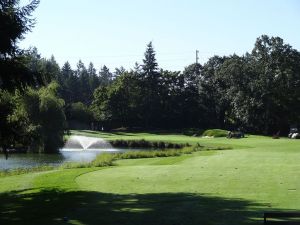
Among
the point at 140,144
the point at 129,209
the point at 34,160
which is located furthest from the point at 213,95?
the point at 129,209

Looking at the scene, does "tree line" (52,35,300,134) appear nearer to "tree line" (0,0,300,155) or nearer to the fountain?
"tree line" (0,0,300,155)

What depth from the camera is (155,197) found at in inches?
632

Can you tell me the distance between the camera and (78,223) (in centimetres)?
1232

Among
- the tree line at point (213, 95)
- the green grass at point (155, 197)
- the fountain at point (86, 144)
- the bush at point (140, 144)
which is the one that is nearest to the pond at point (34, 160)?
the fountain at point (86, 144)

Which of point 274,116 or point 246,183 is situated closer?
point 246,183

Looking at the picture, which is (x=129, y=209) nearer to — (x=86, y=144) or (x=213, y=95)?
(x=86, y=144)

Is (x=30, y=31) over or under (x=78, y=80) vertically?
under

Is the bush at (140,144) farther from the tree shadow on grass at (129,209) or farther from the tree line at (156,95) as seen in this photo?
the tree shadow on grass at (129,209)

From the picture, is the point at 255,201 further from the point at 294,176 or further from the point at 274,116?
the point at 274,116

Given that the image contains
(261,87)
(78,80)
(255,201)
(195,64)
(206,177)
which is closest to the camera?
(255,201)

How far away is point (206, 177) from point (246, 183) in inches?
106

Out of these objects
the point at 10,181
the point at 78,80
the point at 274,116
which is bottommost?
the point at 10,181

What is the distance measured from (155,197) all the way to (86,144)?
6233 centimetres

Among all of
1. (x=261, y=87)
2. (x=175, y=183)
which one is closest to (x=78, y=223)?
(x=175, y=183)
